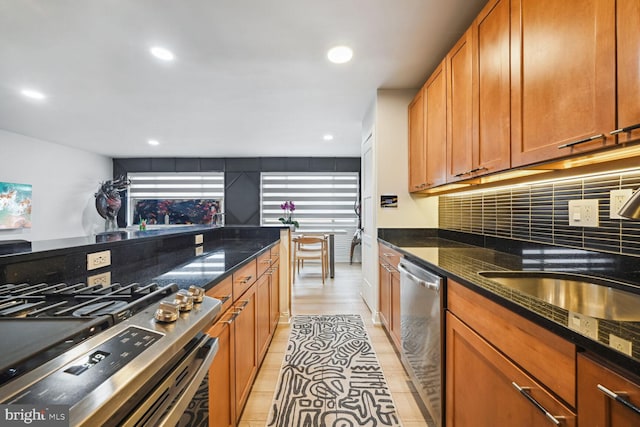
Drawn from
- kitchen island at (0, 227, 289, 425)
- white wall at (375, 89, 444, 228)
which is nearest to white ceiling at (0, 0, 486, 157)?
white wall at (375, 89, 444, 228)

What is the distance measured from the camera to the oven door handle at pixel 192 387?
1.73 feet

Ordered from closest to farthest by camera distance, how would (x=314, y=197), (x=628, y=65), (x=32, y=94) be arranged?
(x=628, y=65) < (x=32, y=94) < (x=314, y=197)

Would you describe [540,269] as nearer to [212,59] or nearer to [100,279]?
[100,279]

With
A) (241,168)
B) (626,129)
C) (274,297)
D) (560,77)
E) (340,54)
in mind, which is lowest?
(274,297)

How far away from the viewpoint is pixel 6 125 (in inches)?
149

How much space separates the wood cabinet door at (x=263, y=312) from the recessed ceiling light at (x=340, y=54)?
176cm

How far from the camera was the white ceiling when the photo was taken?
166 cm

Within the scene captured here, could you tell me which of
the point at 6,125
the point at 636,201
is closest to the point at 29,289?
the point at 636,201

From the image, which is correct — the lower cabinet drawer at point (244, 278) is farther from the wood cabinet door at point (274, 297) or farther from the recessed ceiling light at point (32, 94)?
the recessed ceiling light at point (32, 94)

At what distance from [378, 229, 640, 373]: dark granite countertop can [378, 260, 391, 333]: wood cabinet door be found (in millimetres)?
472

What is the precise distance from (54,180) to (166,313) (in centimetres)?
606

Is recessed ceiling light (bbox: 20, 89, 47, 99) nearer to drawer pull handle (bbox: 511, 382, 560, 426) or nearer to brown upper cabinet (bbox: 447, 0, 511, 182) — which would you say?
brown upper cabinet (bbox: 447, 0, 511, 182)

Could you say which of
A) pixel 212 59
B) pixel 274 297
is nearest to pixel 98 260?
pixel 274 297

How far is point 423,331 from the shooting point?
4.75ft
